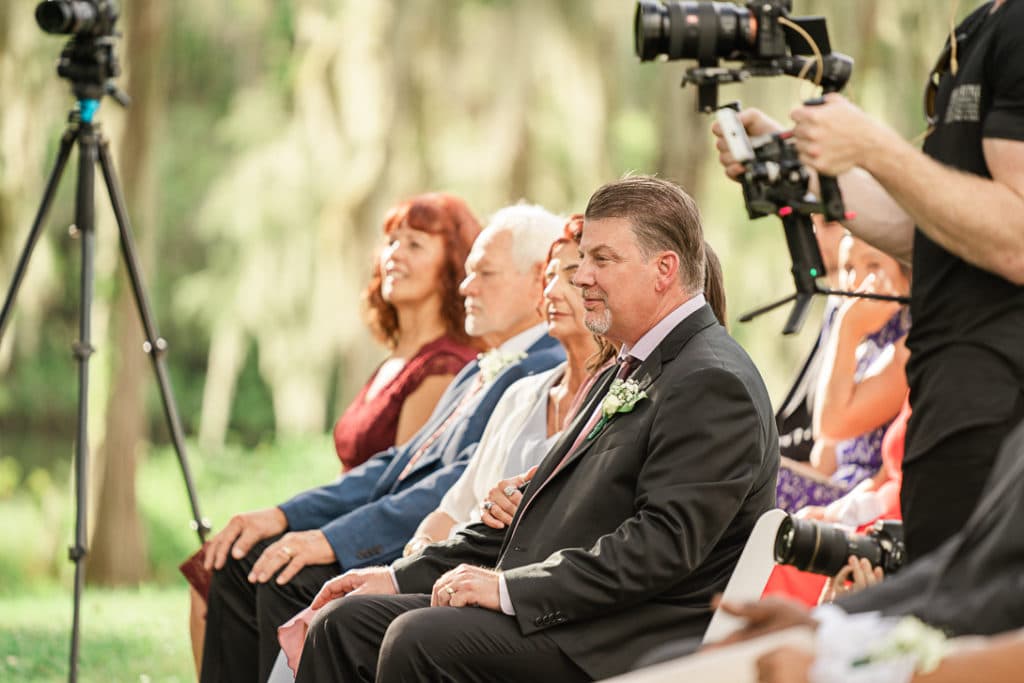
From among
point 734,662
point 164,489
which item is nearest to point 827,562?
point 734,662

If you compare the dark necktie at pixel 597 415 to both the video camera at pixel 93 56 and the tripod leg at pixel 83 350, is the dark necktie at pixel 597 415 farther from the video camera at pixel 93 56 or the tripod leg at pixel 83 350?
the video camera at pixel 93 56

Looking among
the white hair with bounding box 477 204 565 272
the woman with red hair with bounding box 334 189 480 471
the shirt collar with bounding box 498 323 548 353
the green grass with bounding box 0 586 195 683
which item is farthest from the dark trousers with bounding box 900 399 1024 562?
the green grass with bounding box 0 586 195 683

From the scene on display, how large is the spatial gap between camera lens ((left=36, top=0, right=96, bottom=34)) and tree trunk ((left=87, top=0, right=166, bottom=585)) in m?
4.65

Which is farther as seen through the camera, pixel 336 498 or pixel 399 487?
pixel 336 498

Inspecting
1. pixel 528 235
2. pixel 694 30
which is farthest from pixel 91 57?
pixel 694 30

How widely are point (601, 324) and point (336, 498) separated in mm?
1550

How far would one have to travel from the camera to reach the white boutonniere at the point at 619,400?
3146 mm

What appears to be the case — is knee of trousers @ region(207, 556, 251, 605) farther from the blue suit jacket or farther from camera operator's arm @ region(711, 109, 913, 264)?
camera operator's arm @ region(711, 109, 913, 264)

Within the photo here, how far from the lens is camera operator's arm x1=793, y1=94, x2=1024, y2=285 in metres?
2.22

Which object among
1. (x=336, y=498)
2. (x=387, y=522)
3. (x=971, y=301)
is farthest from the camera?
(x=336, y=498)

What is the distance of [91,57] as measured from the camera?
16.5 ft

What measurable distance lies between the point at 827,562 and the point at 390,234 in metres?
2.96

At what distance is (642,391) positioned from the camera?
316 cm

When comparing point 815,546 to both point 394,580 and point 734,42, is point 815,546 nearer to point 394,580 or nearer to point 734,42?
point 734,42
